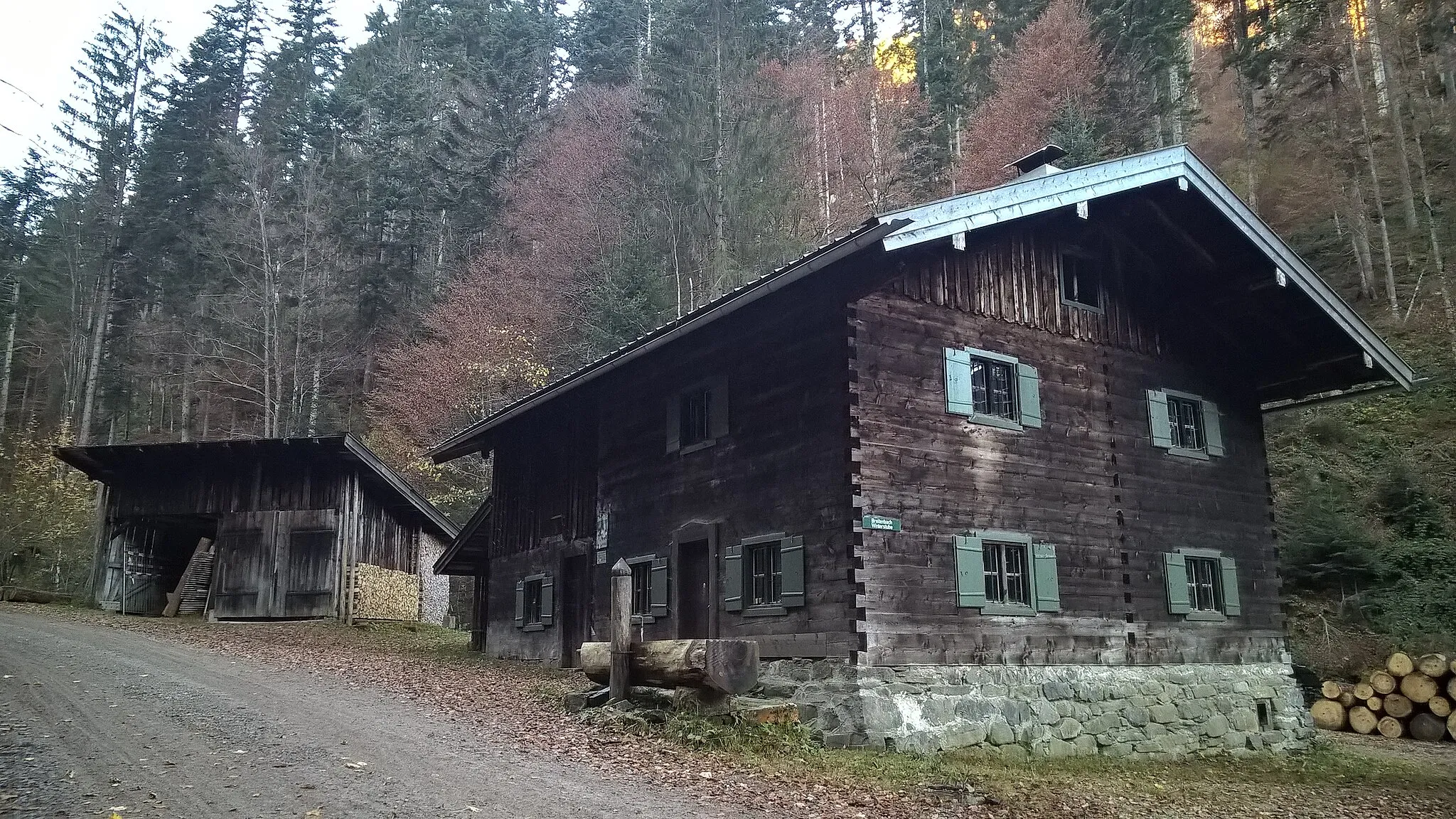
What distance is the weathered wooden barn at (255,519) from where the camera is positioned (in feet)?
90.2

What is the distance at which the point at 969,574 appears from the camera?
14.0 metres

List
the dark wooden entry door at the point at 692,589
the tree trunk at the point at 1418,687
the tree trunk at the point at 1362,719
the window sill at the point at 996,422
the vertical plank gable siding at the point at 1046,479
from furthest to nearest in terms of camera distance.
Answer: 1. the tree trunk at the point at 1362,719
2. the tree trunk at the point at 1418,687
3. the dark wooden entry door at the point at 692,589
4. the window sill at the point at 996,422
5. the vertical plank gable siding at the point at 1046,479

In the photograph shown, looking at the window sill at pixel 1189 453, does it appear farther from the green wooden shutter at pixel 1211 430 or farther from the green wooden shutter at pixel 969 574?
the green wooden shutter at pixel 969 574

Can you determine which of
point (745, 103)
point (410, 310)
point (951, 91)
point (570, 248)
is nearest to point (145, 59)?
point (410, 310)

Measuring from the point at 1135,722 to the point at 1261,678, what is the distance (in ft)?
12.0

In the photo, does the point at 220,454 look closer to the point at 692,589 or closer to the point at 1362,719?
the point at 692,589

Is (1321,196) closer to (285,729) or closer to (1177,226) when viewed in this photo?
(1177,226)

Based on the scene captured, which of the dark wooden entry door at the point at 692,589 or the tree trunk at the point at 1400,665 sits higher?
the dark wooden entry door at the point at 692,589

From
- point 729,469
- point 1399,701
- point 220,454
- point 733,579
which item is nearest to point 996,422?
point 729,469

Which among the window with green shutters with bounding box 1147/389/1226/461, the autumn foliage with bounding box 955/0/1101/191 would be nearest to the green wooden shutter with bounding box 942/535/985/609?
the window with green shutters with bounding box 1147/389/1226/461

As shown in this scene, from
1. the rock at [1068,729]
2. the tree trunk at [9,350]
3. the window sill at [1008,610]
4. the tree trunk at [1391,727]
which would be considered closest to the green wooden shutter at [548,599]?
the window sill at [1008,610]

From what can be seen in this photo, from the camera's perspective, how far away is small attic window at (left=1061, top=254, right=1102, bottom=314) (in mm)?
16625

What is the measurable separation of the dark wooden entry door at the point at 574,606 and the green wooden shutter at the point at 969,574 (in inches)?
328

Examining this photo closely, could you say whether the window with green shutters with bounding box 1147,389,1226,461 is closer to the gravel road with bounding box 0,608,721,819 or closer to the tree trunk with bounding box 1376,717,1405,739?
the tree trunk with bounding box 1376,717,1405,739
